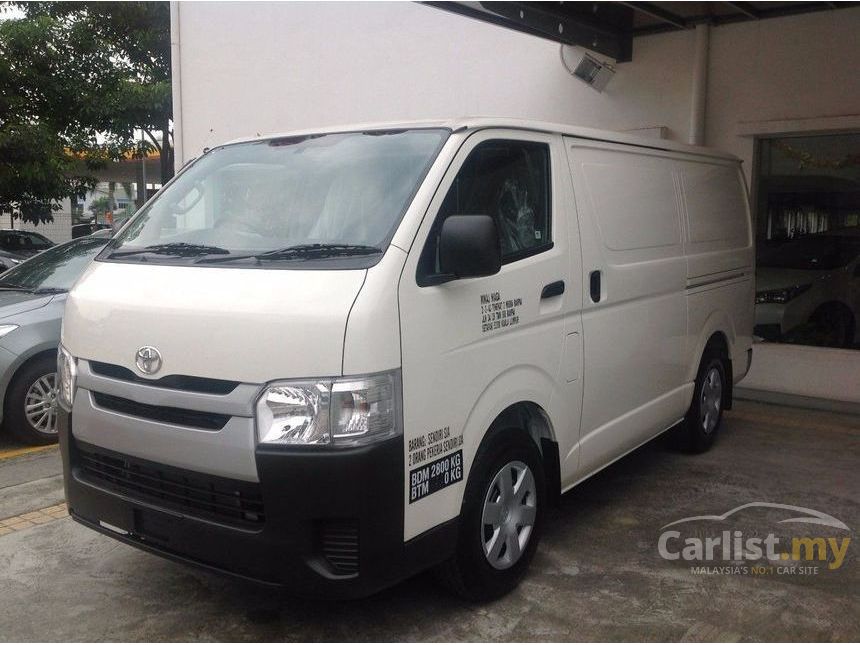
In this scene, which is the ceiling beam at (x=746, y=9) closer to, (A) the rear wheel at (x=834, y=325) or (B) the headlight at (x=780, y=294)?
(B) the headlight at (x=780, y=294)

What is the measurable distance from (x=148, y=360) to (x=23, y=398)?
3.61 metres

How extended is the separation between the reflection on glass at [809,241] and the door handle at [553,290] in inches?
181

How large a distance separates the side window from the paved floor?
158 cm

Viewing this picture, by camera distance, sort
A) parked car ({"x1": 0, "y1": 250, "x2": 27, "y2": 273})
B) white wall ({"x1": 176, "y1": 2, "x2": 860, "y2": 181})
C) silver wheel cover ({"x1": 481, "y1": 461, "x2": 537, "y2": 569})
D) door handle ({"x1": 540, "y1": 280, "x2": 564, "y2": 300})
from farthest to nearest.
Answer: parked car ({"x1": 0, "y1": 250, "x2": 27, "y2": 273})
white wall ({"x1": 176, "y1": 2, "x2": 860, "y2": 181})
door handle ({"x1": 540, "y1": 280, "x2": 564, "y2": 300})
silver wheel cover ({"x1": 481, "y1": 461, "x2": 537, "y2": 569})

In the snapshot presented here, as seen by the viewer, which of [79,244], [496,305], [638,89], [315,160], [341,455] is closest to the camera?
[341,455]

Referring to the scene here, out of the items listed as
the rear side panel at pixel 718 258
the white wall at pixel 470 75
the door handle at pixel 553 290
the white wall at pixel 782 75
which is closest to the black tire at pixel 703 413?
the rear side panel at pixel 718 258

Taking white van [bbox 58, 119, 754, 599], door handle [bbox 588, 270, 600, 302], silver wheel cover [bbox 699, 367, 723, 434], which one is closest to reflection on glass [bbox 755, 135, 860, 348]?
silver wheel cover [bbox 699, 367, 723, 434]

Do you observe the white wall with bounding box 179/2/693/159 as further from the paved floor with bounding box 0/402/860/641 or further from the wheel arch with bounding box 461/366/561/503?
the wheel arch with bounding box 461/366/561/503

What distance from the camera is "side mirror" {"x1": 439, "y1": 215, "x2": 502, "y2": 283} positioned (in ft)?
10.3

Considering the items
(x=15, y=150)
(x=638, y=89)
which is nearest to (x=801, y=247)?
(x=638, y=89)

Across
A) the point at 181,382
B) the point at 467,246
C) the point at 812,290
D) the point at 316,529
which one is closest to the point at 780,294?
the point at 812,290

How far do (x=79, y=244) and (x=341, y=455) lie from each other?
5699 millimetres

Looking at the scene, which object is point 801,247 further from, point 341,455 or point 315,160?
point 341,455

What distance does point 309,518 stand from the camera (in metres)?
2.91
